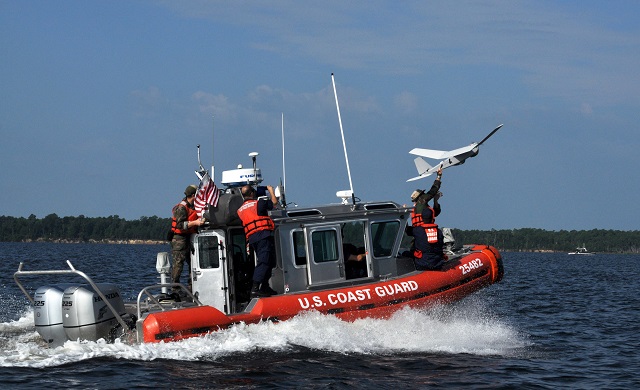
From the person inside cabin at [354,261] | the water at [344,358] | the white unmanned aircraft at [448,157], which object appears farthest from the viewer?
the white unmanned aircraft at [448,157]

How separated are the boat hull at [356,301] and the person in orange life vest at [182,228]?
5.14 ft

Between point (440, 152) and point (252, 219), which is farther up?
point (440, 152)

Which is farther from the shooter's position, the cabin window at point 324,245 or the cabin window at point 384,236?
the cabin window at point 384,236

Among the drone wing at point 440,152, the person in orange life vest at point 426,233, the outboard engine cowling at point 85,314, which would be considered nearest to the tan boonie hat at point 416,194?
the person in orange life vest at point 426,233

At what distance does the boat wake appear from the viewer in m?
10.9

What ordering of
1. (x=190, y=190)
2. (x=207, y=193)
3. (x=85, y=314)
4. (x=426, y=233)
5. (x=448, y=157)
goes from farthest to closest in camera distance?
(x=448, y=157) → (x=190, y=190) → (x=426, y=233) → (x=207, y=193) → (x=85, y=314)

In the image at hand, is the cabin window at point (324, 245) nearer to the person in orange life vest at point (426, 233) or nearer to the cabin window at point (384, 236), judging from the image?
the cabin window at point (384, 236)

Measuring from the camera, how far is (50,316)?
10.9 m

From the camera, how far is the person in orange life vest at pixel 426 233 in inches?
503

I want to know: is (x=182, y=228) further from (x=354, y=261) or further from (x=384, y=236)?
(x=384, y=236)

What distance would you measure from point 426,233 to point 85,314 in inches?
196

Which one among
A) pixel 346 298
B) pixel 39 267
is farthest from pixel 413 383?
pixel 39 267

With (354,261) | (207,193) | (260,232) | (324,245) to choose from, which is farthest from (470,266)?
(207,193)

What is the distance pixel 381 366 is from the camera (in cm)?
1089
